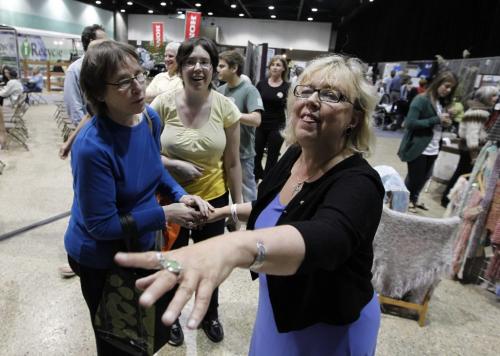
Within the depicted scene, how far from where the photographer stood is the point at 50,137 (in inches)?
271

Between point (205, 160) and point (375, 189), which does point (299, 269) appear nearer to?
point (375, 189)

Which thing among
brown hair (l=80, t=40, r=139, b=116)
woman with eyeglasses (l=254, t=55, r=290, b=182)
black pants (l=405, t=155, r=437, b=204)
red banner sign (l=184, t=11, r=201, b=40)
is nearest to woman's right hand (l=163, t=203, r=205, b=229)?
brown hair (l=80, t=40, r=139, b=116)

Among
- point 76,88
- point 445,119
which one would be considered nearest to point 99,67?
point 76,88

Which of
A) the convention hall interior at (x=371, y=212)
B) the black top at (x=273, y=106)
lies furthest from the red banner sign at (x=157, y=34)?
the black top at (x=273, y=106)

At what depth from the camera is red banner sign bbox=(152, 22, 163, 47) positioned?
7.65m

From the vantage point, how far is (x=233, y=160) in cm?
182

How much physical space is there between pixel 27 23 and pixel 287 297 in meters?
16.5

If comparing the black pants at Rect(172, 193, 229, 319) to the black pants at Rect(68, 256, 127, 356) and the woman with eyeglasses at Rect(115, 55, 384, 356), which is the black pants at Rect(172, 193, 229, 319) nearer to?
the black pants at Rect(68, 256, 127, 356)

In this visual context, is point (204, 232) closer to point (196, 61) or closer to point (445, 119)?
point (196, 61)

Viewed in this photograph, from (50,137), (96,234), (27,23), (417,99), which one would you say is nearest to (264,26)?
(27,23)

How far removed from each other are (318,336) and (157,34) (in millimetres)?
8657

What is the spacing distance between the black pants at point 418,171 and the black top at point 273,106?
1581mm

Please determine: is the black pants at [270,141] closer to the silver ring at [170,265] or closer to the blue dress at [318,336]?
the blue dress at [318,336]

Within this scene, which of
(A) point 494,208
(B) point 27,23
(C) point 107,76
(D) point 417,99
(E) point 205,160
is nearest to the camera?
(C) point 107,76
